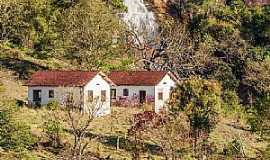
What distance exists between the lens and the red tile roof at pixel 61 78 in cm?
4778

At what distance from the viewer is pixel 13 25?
6128 cm

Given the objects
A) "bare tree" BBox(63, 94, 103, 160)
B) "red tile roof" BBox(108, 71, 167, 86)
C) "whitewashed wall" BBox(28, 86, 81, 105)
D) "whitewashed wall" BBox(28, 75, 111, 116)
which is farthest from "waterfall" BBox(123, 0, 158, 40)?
"bare tree" BBox(63, 94, 103, 160)

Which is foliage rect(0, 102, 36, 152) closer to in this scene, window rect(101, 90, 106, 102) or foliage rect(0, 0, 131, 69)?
window rect(101, 90, 106, 102)

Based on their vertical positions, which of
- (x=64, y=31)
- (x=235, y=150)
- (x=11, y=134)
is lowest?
(x=235, y=150)

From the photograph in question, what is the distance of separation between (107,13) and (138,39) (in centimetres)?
845

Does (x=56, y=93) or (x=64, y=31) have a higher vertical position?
(x=64, y=31)

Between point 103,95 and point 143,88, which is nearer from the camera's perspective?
point 103,95

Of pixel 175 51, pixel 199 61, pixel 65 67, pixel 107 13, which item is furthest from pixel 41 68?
pixel 199 61

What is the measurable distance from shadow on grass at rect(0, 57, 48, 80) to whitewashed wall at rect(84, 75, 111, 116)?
28.9 ft

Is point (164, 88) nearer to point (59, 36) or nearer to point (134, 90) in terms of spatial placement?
point (134, 90)

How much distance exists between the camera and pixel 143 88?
174 feet

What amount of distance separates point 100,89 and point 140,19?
28.7m

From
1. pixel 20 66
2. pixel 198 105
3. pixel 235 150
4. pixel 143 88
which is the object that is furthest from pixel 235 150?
pixel 20 66

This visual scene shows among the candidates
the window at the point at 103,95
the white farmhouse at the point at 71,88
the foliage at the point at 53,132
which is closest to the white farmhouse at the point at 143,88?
the white farmhouse at the point at 71,88
